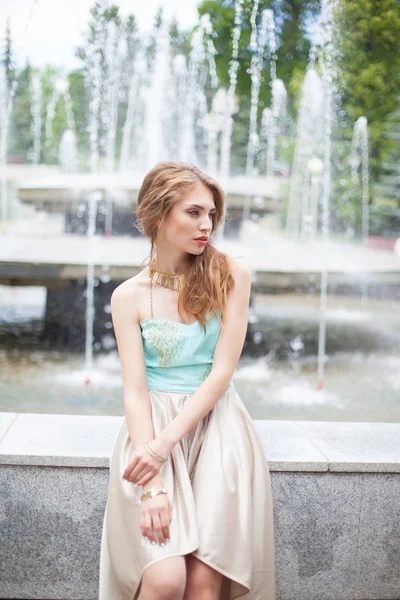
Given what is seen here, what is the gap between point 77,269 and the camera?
257 inches

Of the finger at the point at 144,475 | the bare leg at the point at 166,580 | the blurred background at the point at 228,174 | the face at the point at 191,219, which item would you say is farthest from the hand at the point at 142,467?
the blurred background at the point at 228,174

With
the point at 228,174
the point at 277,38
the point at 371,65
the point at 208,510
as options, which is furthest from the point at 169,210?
the point at 228,174

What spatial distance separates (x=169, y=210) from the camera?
2.09m

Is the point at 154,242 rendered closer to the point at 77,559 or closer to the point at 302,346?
the point at 77,559

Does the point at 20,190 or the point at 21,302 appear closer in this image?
the point at 20,190

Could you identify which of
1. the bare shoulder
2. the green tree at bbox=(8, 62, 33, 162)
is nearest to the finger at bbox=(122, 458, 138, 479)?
the bare shoulder

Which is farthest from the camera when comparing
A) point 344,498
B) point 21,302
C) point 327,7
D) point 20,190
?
point 327,7

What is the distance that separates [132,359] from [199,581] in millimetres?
691

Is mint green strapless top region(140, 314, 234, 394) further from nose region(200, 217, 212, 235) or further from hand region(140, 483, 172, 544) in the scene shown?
hand region(140, 483, 172, 544)

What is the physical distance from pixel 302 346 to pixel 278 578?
5976mm

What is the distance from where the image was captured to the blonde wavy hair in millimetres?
2062

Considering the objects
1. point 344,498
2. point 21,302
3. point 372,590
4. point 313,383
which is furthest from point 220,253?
point 21,302

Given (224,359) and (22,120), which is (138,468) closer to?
(224,359)

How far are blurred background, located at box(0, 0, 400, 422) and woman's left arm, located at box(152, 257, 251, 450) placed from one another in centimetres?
322
